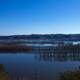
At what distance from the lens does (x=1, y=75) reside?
12.5 m

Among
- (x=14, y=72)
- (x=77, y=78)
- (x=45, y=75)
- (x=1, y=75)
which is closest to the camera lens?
(x=77, y=78)

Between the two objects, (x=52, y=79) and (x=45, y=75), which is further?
(x=45, y=75)

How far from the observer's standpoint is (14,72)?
652 inches

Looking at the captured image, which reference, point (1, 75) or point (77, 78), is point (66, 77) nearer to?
point (77, 78)

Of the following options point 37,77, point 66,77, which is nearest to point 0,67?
point 37,77

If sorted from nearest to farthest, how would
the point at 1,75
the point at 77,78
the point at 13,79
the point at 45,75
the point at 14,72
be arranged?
the point at 77,78 < the point at 1,75 < the point at 13,79 < the point at 45,75 < the point at 14,72

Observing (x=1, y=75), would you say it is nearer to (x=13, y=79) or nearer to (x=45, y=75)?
(x=13, y=79)

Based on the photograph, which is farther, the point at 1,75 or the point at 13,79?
the point at 13,79

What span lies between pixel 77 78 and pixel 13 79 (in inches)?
141

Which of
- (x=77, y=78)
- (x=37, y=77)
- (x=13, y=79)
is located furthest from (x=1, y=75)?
(x=77, y=78)

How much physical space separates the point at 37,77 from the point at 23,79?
0.84m

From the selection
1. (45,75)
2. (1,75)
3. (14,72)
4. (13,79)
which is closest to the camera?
(1,75)

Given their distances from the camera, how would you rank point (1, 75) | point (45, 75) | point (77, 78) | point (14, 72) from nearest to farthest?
1. point (77, 78)
2. point (1, 75)
3. point (45, 75)
4. point (14, 72)

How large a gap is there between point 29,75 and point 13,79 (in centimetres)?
168
